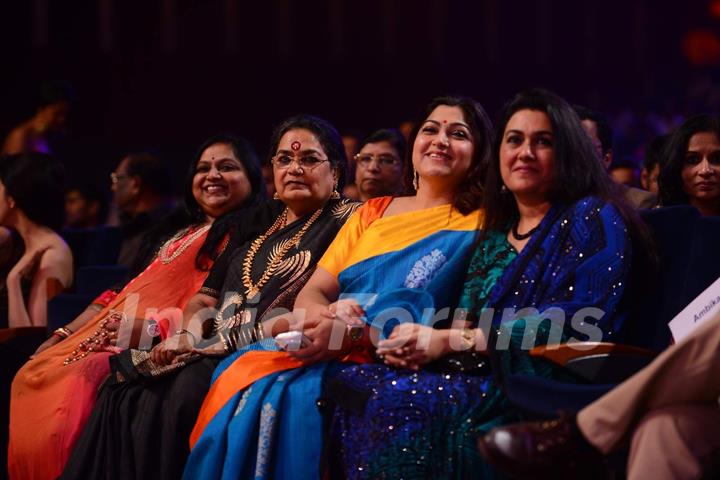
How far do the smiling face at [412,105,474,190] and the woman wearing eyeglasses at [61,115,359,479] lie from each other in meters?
0.44

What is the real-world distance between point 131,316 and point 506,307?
1547 millimetres

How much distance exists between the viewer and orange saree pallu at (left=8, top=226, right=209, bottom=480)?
10.6ft

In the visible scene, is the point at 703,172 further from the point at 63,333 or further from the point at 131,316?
the point at 63,333

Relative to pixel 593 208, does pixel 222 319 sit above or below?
below

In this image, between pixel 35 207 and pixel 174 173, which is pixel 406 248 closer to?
pixel 35 207

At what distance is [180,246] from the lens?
3.67 m

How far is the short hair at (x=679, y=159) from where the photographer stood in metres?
3.22

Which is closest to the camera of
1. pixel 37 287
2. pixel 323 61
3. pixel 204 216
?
pixel 204 216

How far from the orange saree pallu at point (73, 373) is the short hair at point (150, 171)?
0.94 m

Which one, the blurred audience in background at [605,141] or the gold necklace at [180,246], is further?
the gold necklace at [180,246]

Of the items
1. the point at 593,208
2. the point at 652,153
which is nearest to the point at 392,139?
the point at 652,153

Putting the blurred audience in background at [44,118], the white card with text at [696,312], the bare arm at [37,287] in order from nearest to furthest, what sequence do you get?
the white card with text at [696,312] < the bare arm at [37,287] < the blurred audience in background at [44,118]

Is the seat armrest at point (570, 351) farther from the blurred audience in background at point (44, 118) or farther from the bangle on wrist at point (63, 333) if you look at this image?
the blurred audience in background at point (44, 118)

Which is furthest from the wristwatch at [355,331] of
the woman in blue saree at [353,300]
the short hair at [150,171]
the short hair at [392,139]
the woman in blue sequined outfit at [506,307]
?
the short hair at [150,171]
